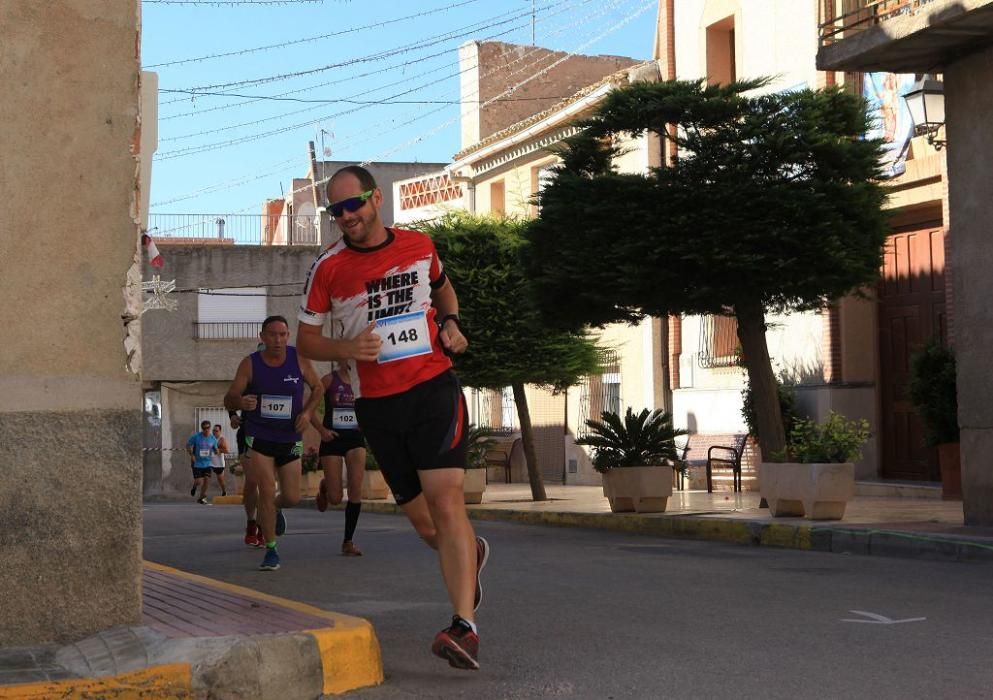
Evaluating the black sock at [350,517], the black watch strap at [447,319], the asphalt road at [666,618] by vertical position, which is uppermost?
the black watch strap at [447,319]

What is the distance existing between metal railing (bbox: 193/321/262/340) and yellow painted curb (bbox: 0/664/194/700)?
141 ft

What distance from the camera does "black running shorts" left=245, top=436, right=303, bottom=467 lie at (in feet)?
37.6

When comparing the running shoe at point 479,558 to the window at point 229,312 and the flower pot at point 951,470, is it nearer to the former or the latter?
the flower pot at point 951,470

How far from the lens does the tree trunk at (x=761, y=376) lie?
A: 16.6 metres

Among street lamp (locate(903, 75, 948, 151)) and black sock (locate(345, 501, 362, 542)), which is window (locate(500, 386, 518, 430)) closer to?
street lamp (locate(903, 75, 948, 151))

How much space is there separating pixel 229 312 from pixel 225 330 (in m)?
0.61

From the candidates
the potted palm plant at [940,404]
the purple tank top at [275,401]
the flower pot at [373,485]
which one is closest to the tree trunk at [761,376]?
the potted palm plant at [940,404]

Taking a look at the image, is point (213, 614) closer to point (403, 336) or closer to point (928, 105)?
point (403, 336)

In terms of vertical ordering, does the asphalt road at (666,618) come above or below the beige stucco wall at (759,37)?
below

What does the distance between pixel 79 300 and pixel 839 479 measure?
32.8 ft

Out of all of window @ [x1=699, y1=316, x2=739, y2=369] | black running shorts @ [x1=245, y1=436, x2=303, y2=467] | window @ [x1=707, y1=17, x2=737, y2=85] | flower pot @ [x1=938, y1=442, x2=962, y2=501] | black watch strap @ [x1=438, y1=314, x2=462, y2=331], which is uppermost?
window @ [x1=707, y1=17, x2=737, y2=85]

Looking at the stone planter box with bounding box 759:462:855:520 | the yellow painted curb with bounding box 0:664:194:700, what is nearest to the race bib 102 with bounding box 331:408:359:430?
the stone planter box with bounding box 759:462:855:520

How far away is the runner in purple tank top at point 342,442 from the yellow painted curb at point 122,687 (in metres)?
7.06

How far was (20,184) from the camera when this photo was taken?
600 cm
